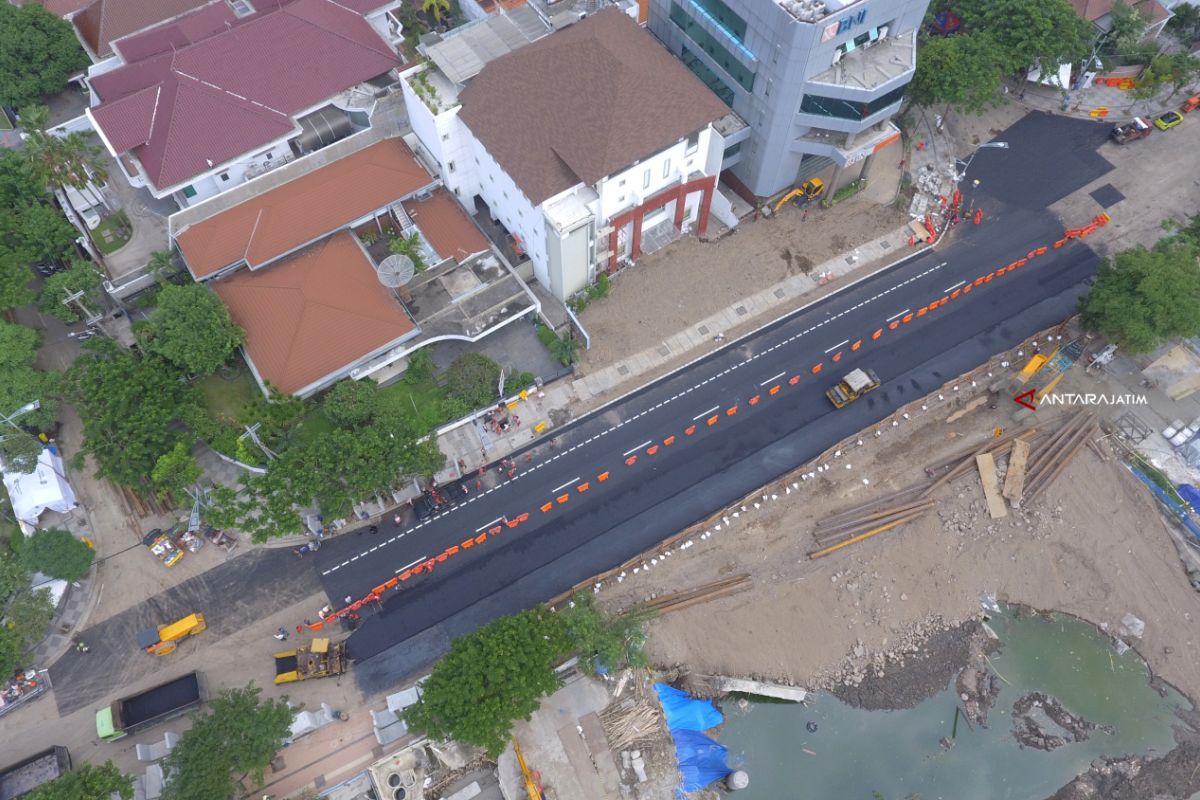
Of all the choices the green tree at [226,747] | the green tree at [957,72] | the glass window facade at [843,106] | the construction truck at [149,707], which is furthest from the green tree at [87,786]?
the green tree at [957,72]

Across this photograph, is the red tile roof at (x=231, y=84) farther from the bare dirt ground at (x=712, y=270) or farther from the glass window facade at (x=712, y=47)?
the bare dirt ground at (x=712, y=270)

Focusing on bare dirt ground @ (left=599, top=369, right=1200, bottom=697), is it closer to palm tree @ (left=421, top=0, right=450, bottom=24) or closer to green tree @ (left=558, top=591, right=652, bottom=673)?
green tree @ (left=558, top=591, right=652, bottom=673)

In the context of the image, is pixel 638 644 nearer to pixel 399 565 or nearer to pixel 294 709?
pixel 399 565

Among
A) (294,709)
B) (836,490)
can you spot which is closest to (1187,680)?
(836,490)

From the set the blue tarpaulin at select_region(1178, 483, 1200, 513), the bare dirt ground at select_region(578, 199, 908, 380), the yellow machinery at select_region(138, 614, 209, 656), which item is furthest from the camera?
the bare dirt ground at select_region(578, 199, 908, 380)

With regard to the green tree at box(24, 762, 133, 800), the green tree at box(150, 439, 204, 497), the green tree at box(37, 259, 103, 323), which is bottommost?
the green tree at box(24, 762, 133, 800)

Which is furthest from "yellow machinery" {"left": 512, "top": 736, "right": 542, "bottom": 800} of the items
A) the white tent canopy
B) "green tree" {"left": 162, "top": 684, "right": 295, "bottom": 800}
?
the white tent canopy
